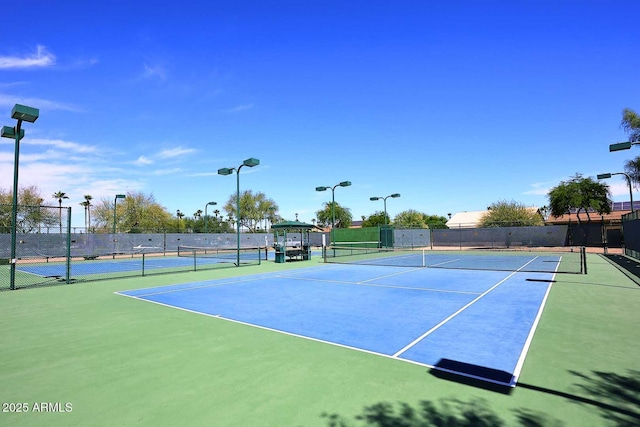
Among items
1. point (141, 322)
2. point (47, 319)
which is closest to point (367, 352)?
point (141, 322)

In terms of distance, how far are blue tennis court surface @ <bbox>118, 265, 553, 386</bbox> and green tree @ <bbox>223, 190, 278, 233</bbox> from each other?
5781 cm

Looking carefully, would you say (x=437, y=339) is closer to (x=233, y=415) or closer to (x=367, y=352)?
(x=367, y=352)

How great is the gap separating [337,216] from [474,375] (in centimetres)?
8255

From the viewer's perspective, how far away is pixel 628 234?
24.2m

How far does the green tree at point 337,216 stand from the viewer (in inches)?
3460

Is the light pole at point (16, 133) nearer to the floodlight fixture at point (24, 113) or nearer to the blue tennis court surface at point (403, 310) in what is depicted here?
the floodlight fixture at point (24, 113)

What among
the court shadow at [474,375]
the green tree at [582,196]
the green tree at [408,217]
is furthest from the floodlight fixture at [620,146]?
the green tree at [408,217]

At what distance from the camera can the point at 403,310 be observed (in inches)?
351

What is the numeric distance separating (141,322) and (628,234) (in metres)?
A: 30.6

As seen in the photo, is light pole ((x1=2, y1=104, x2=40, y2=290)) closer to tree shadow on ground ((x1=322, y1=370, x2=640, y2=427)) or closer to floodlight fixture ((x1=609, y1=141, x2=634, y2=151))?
tree shadow on ground ((x1=322, y1=370, x2=640, y2=427))

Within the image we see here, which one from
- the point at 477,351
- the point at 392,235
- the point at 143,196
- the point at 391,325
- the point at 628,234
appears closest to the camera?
the point at 477,351

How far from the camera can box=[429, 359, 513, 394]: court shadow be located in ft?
14.6

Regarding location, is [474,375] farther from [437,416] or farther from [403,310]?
[403,310]

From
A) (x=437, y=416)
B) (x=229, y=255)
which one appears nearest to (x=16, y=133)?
(x=437, y=416)
